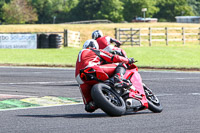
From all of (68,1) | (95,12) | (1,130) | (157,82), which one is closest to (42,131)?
(1,130)

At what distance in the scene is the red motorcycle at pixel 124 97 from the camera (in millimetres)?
8234

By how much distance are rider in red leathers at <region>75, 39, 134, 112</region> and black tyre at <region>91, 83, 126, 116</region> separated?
0.71 ft

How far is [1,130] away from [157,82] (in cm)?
940

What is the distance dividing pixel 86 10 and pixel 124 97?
386 ft

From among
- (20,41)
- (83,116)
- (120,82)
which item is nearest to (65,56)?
(20,41)

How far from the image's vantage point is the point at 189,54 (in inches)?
1313

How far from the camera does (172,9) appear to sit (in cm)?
12538

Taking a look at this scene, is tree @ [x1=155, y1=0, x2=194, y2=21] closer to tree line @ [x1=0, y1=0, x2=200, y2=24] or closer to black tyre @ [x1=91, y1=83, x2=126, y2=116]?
tree line @ [x1=0, y1=0, x2=200, y2=24]

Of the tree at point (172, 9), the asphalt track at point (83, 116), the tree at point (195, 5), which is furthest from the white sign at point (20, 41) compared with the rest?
the tree at point (195, 5)

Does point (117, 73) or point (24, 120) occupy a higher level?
point (117, 73)

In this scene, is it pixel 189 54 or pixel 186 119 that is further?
pixel 189 54

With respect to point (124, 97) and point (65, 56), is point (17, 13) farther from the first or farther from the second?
point (124, 97)

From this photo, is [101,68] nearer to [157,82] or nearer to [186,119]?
[186,119]

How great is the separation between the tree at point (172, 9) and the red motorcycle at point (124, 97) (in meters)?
116
